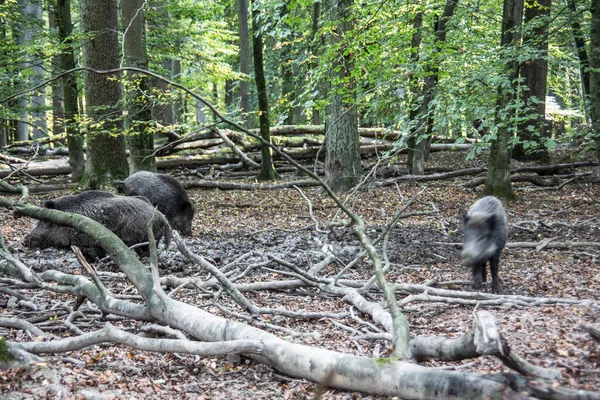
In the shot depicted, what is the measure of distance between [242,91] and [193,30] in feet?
9.63

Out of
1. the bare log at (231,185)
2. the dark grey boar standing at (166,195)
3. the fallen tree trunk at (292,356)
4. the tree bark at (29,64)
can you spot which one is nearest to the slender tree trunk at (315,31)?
the bare log at (231,185)

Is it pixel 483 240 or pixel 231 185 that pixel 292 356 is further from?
pixel 231 185

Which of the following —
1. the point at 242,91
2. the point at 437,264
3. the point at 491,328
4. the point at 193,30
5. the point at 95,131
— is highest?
the point at 193,30

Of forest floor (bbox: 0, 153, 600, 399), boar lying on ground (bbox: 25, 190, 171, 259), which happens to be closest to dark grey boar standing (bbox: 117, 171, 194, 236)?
forest floor (bbox: 0, 153, 600, 399)

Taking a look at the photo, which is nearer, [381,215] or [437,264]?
[437,264]

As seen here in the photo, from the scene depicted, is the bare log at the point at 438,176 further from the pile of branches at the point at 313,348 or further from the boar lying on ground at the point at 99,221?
the pile of branches at the point at 313,348

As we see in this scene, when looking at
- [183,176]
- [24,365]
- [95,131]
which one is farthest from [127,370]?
[183,176]

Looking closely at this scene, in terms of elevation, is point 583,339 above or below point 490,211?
below

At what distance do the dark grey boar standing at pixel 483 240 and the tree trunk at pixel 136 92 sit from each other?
20.6ft

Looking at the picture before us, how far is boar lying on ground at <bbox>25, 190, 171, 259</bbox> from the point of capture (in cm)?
782

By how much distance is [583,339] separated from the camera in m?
3.74

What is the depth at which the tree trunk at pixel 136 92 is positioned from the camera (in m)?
10.4

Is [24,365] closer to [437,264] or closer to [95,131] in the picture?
[437,264]

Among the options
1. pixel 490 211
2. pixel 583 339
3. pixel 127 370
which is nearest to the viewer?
pixel 583 339
